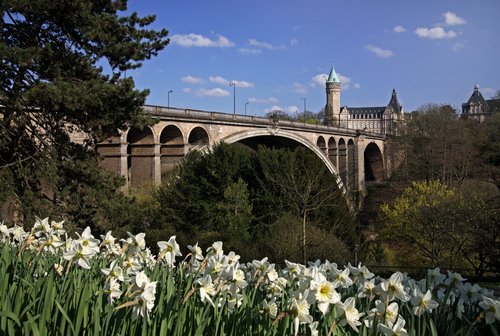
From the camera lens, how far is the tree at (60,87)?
933 cm

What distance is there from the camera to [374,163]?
227ft

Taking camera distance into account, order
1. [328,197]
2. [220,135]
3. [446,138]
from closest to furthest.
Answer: [328,197]
[220,135]
[446,138]

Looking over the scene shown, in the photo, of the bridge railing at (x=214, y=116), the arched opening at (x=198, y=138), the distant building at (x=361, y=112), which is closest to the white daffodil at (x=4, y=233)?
the bridge railing at (x=214, y=116)

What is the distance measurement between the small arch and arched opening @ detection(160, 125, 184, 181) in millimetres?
1841

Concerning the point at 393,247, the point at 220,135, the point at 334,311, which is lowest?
the point at 393,247

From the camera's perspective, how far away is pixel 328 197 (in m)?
22.7

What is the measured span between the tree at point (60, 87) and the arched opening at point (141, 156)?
20.7 metres

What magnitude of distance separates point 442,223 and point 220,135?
19.8 meters

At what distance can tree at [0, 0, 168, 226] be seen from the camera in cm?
933

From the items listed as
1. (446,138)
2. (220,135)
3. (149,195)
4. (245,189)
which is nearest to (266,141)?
(220,135)

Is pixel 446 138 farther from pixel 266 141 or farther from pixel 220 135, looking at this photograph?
pixel 220 135

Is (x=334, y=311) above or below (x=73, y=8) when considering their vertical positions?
below

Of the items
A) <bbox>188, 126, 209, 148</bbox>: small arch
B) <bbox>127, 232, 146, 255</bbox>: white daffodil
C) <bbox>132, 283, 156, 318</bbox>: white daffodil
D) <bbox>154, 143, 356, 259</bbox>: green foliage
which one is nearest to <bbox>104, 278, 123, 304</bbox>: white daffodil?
<bbox>132, 283, 156, 318</bbox>: white daffodil

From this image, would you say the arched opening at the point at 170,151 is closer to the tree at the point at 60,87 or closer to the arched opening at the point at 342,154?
the tree at the point at 60,87
